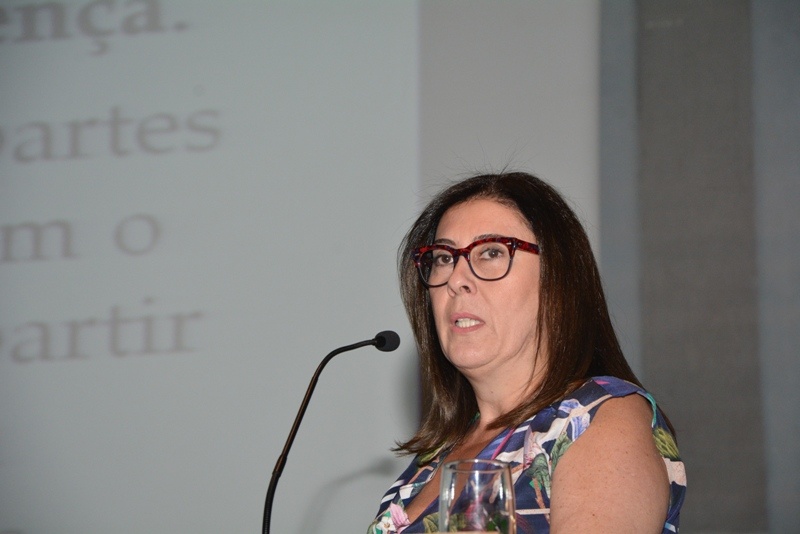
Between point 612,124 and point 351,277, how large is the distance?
123 cm

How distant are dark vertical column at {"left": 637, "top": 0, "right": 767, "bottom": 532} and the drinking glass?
2.53m

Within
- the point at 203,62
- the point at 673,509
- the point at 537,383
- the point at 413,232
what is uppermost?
the point at 203,62

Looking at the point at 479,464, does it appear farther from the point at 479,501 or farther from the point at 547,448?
the point at 547,448

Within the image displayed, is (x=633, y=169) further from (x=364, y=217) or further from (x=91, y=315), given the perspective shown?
(x=91, y=315)

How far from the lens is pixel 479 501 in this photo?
3.38 feet

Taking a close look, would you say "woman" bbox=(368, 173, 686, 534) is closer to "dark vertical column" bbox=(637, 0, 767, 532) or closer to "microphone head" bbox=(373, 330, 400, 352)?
"microphone head" bbox=(373, 330, 400, 352)

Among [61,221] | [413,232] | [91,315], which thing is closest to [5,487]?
[91,315]

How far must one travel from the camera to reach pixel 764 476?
326 cm

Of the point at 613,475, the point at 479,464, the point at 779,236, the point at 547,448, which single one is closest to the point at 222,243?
the point at 779,236

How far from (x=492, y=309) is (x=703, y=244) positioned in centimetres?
180

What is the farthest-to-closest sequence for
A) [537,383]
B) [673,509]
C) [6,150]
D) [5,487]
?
1. [6,150]
2. [5,487]
3. [537,383]
4. [673,509]

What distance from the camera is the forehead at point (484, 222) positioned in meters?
1.99

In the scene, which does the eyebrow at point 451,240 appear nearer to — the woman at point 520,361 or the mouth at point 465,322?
the woman at point 520,361

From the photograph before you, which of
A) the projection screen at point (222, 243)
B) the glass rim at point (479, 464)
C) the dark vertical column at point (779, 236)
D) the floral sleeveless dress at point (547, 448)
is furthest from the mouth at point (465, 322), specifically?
the dark vertical column at point (779, 236)
